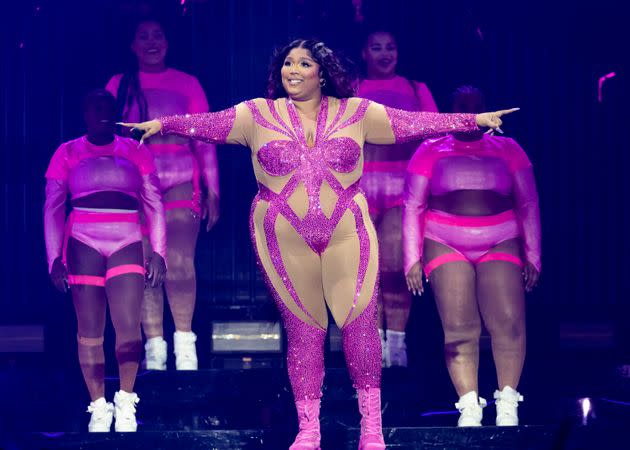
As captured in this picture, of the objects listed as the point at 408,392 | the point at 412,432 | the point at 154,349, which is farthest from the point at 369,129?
the point at 154,349

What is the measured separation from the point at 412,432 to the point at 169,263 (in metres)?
1.80

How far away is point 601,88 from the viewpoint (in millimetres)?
6004

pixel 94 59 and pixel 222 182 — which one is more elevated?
pixel 94 59

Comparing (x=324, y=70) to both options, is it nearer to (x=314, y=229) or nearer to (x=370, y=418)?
(x=314, y=229)

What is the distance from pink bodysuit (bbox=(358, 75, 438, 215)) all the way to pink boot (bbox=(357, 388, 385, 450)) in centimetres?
176

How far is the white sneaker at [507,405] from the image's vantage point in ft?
15.2

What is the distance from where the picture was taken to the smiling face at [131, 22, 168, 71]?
560 cm

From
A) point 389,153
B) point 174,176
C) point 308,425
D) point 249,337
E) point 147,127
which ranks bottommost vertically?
point 249,337

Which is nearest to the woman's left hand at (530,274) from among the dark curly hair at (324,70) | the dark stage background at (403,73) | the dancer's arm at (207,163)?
the dark stage background at (403,73)

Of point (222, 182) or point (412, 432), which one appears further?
point (222, 182)

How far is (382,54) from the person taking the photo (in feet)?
18.3

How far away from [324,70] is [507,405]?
177 cm

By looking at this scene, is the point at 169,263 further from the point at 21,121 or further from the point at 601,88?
the point at 601,88

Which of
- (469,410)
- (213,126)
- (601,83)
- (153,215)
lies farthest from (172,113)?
(601,83)
